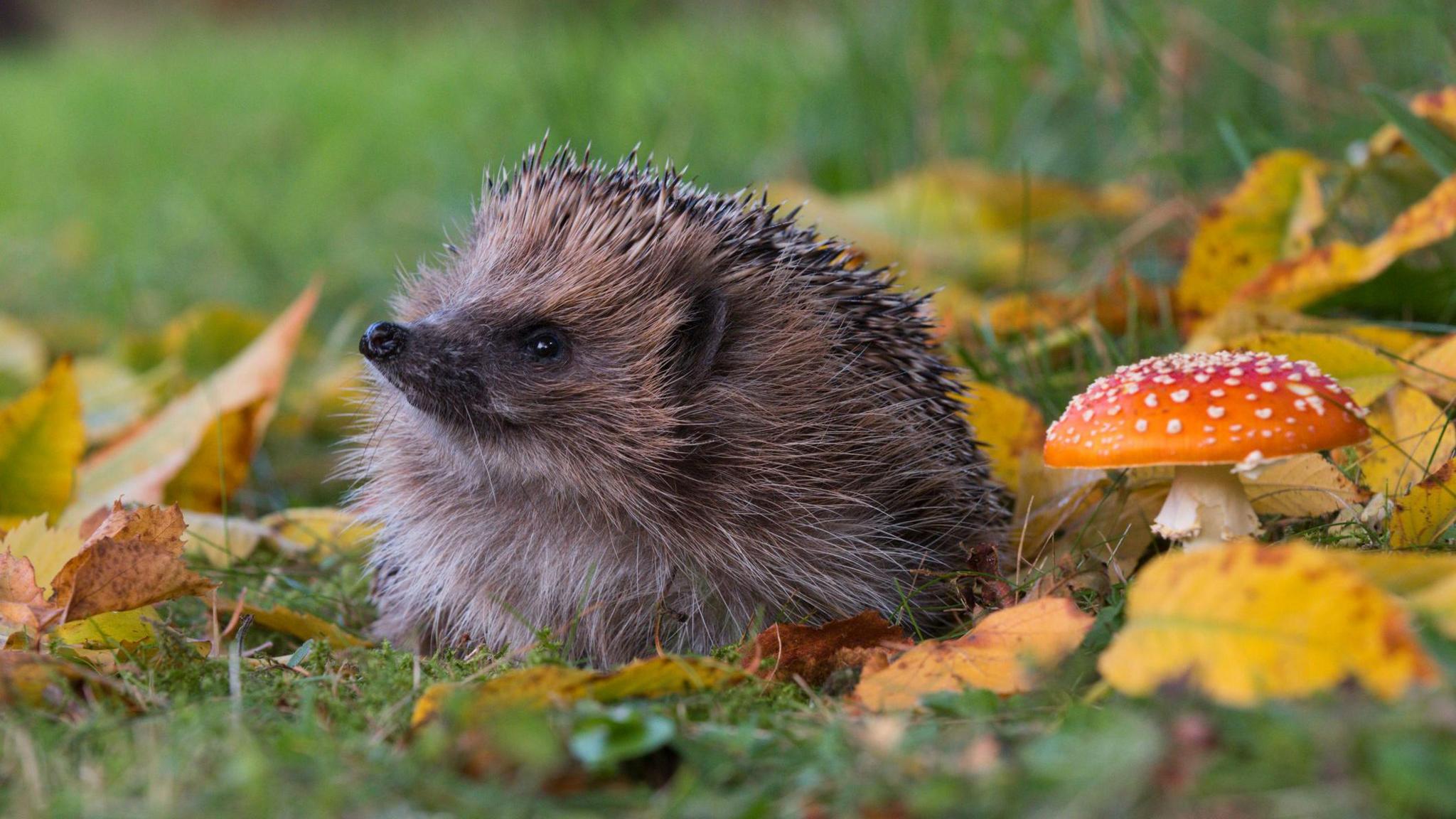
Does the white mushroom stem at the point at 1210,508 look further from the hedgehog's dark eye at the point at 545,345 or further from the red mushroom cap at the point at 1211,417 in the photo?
the hedgehog's dark eye at the point at 545,345

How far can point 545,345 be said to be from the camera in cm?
293

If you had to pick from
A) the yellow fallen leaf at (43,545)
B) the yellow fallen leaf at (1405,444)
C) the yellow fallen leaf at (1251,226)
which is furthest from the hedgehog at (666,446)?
the yellow fallen leaf at (1251,226)

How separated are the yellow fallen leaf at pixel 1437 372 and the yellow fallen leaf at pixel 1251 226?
2.90 feet

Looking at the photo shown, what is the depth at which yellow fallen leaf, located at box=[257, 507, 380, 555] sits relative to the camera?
361cm

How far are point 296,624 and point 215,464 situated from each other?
117 centimetres

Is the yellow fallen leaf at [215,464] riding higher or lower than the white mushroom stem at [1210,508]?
higher

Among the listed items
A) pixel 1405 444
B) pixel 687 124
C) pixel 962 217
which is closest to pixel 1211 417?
pixel 1405 444

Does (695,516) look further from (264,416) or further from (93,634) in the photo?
(264,416)

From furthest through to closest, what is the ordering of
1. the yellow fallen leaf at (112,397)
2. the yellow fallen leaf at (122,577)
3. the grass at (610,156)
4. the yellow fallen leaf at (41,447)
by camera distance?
the yellow fallen leaf at (112,397) < the yellow fallen leaf at (41,447) < the yellow fallen leaf at (122,577) < the grass at (610,156)

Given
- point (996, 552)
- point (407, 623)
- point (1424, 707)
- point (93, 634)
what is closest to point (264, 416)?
point (407, 623)

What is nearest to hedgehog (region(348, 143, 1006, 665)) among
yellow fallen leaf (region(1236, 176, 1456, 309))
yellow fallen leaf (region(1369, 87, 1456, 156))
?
yellow fallen leaf (region(1236, 176, 1456, 309))

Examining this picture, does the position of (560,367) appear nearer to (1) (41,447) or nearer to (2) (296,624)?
(2) (296,624)

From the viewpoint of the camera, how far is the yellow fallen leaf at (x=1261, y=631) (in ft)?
5.36

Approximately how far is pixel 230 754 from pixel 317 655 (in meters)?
0.72
